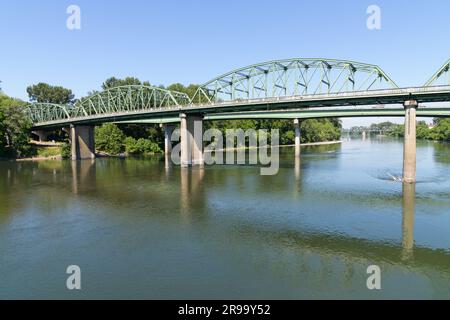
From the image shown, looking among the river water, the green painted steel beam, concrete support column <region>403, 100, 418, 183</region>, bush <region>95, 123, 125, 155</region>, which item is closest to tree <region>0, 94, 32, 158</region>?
bush <region>95, 123, 125, 155</region>

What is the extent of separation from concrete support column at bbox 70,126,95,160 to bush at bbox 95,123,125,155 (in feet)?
15.4

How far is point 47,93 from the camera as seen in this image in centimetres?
14138

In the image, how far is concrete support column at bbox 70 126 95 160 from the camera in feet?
306

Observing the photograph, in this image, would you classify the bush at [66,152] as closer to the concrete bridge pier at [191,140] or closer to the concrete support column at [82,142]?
the concrete support column at [82,142]

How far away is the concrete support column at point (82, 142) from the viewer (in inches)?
3669

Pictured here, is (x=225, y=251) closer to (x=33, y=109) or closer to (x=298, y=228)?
(x=298, y=228)

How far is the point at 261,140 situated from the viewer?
132000mm

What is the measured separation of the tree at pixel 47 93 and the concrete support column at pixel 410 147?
421 ft

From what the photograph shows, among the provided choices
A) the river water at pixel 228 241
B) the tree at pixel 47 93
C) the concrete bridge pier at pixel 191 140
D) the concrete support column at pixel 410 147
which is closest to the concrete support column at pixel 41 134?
the tree at pixel 47 93

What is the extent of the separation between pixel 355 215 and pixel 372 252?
9042mm

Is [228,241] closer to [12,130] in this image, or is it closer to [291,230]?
[291,230]
